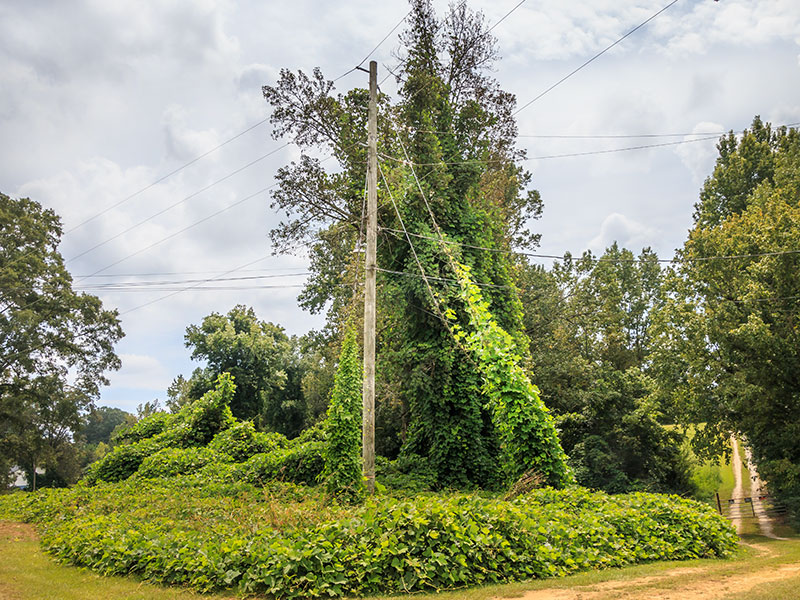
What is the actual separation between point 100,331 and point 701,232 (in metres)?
27.6

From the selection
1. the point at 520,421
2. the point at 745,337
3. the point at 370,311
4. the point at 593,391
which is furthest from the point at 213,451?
the point at 745,337

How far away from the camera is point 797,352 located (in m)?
16.7

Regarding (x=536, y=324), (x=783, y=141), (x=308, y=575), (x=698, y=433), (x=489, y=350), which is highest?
(x=783, y=141)

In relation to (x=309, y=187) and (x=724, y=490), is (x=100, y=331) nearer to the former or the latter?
(x=309, y=187)

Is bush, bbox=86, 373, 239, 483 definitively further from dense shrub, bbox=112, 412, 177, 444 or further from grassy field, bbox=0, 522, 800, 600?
grassy field, bbox=0, 522, 800, 600

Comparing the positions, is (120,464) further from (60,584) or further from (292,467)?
(60,584)

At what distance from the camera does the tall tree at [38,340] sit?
24.4 metres

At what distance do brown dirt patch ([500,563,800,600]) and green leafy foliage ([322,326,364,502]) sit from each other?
5.61 metres

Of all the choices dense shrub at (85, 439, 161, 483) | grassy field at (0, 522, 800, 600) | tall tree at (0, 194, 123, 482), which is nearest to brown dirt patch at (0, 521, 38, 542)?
grassy field at (0, 522, 800, 600)

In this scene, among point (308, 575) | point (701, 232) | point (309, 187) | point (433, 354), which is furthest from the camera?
point (701, 232)

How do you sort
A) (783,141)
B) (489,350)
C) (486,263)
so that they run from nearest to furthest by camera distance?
1. (489,350)
2. (486,263)
3. (783,141)

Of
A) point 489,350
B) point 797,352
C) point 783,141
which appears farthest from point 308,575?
point 783,141

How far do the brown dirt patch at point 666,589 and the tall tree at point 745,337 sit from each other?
37.7ft

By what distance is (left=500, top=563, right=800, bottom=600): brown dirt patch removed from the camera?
576 centimetres
